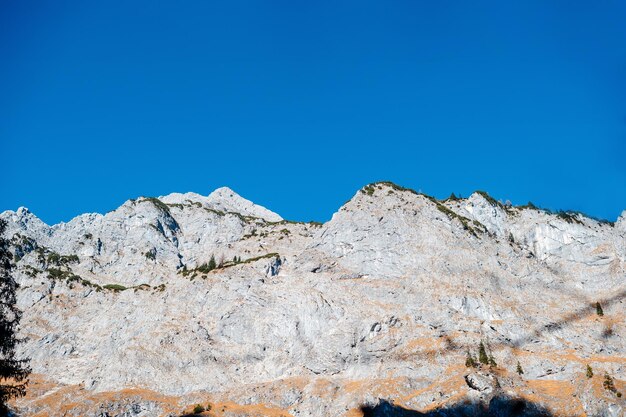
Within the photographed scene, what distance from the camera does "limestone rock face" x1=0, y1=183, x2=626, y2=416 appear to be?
129 m

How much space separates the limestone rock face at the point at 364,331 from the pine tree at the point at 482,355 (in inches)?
105

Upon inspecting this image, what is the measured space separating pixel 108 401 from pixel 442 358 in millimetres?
91412

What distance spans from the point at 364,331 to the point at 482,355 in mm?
35088

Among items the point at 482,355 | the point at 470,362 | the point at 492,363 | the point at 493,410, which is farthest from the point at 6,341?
the point at 482,355

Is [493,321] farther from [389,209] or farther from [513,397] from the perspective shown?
[389,209]

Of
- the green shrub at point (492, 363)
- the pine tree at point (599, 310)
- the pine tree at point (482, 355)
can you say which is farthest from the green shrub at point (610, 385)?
the pine tree at point (599, 310)

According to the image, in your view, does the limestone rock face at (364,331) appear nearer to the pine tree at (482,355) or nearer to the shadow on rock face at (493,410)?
the shadow on rock face at (493,410)

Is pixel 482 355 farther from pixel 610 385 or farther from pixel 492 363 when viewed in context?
pixel 610 385

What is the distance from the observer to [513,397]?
11300cm

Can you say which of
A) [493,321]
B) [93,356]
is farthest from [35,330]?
[493,321]

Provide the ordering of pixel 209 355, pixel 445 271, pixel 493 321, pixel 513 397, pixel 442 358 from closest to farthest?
pixel 513 397
pixel 442 358
pixel 493 321
pixel 209 355
pixel 445 271

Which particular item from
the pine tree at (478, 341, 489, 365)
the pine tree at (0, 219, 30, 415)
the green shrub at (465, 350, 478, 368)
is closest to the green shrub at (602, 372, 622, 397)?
the pine tree at (478, 341, 489, 365)

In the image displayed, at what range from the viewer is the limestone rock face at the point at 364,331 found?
422 feet

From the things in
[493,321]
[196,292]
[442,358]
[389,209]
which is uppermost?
[389,209]
